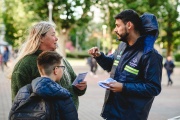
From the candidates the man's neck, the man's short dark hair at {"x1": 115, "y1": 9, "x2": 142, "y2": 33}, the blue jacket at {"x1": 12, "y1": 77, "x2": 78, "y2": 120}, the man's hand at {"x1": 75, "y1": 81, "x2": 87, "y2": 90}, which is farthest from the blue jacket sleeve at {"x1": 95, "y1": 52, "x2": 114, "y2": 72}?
the blue jacket at {"x1": 12, "y1": 77, "x2": 78, "y2": 120}

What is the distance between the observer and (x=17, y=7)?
124 feet

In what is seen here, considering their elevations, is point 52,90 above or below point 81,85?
above

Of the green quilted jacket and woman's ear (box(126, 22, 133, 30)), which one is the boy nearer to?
the green quilted jacket

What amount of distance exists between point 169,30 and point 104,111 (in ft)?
140

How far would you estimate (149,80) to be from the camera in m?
3.58

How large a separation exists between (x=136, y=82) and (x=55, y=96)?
0.93 metres

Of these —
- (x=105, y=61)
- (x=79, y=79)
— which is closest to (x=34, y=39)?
(x=79, y=79)

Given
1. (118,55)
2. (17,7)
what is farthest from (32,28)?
(17,7)

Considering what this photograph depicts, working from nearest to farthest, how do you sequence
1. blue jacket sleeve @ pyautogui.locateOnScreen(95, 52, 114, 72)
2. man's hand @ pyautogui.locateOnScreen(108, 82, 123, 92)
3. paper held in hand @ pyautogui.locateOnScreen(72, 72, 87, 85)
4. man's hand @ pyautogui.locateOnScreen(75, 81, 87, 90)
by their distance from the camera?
man's hand @ pyautogui.locateOnScreen(108, 82, 123, 92)
paper held in hand @ pyautogui.locateOnScreen(72, 72, 87, 85)
man's hand @ pyautogui.locateOnScreen(75, 81, 87, 90)
blue jacket sleeve @ pyautogui.locateOnScreen(95, 52, 114, 72)

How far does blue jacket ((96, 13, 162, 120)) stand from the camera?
358cm

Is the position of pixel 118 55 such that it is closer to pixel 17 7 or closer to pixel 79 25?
pixel 79 25

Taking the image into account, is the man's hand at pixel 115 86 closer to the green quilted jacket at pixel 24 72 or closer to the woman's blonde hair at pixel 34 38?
the green quilted jacket at pixel 24 72

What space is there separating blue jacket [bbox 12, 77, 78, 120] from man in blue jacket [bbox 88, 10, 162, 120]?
558 millimetres

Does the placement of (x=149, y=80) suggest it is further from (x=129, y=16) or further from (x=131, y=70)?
(x=129, y=16)
